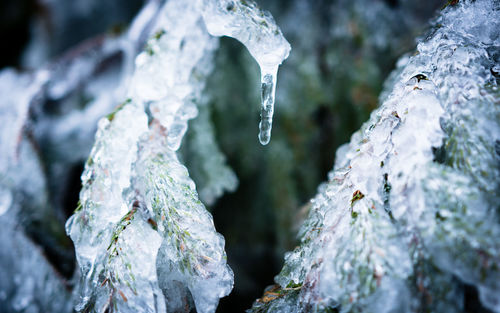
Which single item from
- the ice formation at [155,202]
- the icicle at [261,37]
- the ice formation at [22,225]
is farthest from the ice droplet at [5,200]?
the icicle at [261,37]

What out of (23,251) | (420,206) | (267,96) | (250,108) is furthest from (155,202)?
(250,108)

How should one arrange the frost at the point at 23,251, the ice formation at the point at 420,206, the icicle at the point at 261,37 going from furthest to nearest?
the frost at the point at 23,251, the icicle at the point at 261,37, the ice formation at the point at 420,206

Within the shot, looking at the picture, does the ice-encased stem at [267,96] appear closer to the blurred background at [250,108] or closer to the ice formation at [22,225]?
the blurred background at [250,108]

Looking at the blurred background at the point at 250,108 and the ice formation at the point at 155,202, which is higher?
the blurred background at the point at 250,108

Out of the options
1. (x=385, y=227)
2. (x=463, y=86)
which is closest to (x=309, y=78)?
(x=463, y=86)

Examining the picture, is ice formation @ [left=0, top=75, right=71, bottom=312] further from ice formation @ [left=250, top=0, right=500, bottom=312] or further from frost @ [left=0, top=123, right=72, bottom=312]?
ice formation @ [left=250, top=0, right=500, bottom=312]

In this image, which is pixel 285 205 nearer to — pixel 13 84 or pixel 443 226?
pixel 443 226
